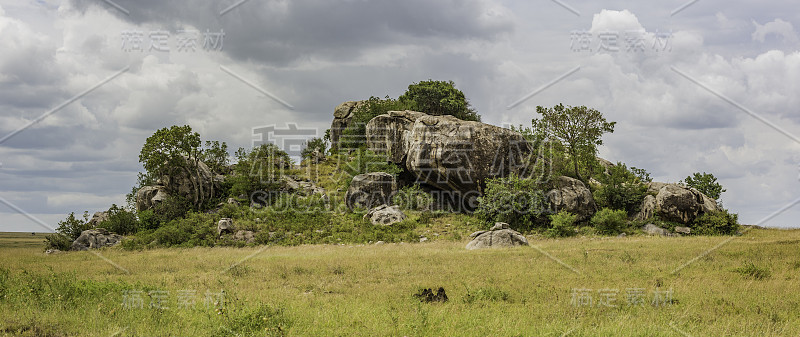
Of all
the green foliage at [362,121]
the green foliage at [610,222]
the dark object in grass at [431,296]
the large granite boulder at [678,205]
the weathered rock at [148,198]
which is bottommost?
the dark object in grass at [431,296]

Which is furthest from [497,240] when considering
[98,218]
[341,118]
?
[341,118]

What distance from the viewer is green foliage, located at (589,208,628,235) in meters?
32.7

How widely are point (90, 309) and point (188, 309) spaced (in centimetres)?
213

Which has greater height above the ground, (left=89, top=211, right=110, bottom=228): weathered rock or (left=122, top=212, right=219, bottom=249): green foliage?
(left=89, top=211, right=110, bottom=228): weathered rock

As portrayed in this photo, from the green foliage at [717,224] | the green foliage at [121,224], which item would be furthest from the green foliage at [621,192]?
the green foliage at [121,224]

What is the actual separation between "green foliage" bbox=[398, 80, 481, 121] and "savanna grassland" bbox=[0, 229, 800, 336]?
34.5m

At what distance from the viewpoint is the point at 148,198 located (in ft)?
128

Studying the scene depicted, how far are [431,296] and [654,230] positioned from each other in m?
24.4

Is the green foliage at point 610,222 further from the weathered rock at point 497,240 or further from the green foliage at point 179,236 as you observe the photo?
the green foliage at point 179,236

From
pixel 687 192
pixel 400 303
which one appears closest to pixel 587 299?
pixel 400 303

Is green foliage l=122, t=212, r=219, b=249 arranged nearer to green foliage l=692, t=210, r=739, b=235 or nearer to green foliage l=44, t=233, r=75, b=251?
green foliage l=44, t=233, r=75, b=251

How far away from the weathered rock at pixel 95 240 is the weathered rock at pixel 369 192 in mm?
16478

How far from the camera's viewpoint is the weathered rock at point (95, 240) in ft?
109

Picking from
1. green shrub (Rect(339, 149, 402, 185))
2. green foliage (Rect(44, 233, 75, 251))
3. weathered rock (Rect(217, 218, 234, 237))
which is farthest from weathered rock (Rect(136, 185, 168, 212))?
green shrub (Rect(339, 149, 402, 185))
